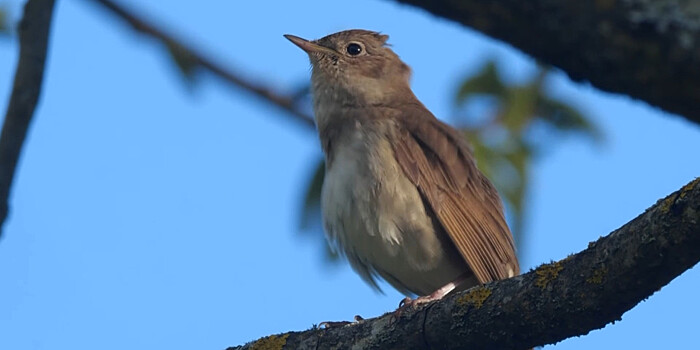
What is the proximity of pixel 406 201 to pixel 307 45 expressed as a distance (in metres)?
2.23

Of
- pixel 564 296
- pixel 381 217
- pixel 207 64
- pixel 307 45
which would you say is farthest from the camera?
pixel 307 45

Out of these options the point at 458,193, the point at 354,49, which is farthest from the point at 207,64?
the point at 354,49

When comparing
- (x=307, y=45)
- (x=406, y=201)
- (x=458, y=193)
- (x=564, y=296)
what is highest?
(x=307, y=45)

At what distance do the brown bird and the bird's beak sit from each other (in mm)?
624

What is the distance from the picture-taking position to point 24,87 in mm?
4344

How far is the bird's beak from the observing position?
7828 millimetres

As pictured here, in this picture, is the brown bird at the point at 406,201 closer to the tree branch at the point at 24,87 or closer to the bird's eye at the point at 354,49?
the bird's eye at the point at 354,49

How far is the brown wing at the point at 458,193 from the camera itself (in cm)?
626

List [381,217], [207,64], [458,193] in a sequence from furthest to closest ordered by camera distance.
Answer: [458,193]
[381,217]
[207,64]

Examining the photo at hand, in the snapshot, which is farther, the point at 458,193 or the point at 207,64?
the point at 458,193

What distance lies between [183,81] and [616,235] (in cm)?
307

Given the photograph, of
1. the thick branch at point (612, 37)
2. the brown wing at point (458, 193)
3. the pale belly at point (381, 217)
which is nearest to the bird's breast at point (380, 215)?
the pale belly at point (381, 217)

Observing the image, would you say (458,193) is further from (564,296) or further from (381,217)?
(564,296)

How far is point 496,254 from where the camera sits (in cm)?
643
